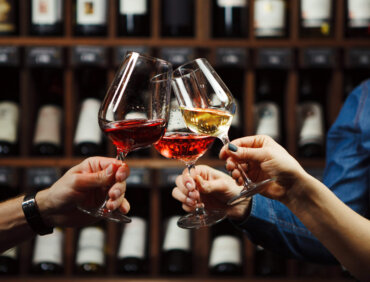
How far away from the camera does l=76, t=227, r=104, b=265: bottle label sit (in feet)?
5.20

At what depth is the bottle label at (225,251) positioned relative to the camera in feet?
5.20

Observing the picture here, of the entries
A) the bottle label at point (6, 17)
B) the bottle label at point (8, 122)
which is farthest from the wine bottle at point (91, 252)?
the bottle label at point (6, 17)

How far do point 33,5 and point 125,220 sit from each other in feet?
3.72

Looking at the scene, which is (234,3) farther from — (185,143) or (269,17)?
(185,143)

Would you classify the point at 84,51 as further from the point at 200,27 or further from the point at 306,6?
the point at 306,6

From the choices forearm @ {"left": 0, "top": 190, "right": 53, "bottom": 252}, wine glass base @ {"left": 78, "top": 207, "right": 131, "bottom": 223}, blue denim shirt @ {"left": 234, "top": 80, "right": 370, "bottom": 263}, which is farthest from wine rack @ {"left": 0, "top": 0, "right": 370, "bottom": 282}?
wine glass base @ {"left": 78, "top": 207, "right": 131, "bottom": 223}

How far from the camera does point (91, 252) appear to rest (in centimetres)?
160

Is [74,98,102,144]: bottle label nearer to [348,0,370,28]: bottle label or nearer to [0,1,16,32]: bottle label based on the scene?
[0,1,16,32]: bottle label

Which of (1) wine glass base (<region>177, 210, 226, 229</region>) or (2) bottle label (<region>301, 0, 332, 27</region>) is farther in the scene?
(2) bottle label (<region>301, 0, 332, 27</region>)

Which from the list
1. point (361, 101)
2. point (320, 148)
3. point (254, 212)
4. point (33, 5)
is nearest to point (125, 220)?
point (254, 212)

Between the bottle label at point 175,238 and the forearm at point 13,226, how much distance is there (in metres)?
0.71

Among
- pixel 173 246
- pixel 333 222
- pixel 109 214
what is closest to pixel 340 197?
pixel 333 222

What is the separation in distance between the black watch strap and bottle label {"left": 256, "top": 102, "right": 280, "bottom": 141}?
903 mm

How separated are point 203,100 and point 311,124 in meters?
0.93
